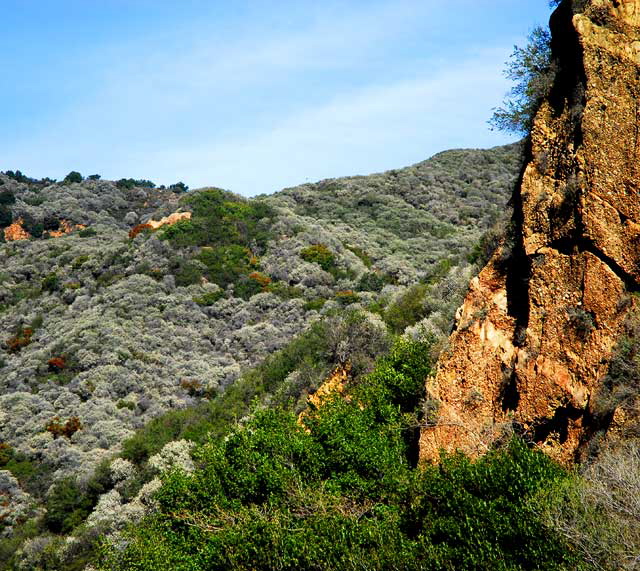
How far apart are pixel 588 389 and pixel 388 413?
19.6ft

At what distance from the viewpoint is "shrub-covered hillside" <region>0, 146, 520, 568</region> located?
1309 inches

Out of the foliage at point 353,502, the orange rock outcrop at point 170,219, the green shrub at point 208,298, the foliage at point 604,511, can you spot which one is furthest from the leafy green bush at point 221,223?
the foliage at point 604,511

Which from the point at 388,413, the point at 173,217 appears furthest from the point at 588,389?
the point at 173,217

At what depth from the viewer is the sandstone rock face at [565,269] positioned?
13586 mm

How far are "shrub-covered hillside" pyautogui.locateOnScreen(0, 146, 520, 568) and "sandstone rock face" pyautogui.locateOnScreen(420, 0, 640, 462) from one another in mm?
10061

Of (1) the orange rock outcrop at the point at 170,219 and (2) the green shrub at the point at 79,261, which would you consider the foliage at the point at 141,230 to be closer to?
(1) the orange rock outcrop at the point at 170,219

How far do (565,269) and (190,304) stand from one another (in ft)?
125

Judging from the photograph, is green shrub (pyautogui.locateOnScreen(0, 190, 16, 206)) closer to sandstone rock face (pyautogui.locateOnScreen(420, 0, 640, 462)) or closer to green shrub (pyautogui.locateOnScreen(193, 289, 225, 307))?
green shrub (pyautogui.locateOnScreen(193, 289, 225, 307))

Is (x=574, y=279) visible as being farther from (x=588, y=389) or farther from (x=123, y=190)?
(x=123, y=190)

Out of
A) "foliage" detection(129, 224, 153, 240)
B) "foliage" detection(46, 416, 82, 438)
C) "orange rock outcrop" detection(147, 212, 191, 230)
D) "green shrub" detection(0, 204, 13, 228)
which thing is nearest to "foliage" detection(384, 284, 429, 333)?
"foliage" detection(46, 416, 82, 438)

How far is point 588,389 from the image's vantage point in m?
13.5

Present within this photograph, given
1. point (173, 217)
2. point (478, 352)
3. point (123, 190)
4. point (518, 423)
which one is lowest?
point (518, 423)

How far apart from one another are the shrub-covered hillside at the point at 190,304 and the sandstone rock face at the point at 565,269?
10061 millimetres

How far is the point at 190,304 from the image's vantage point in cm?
4988
